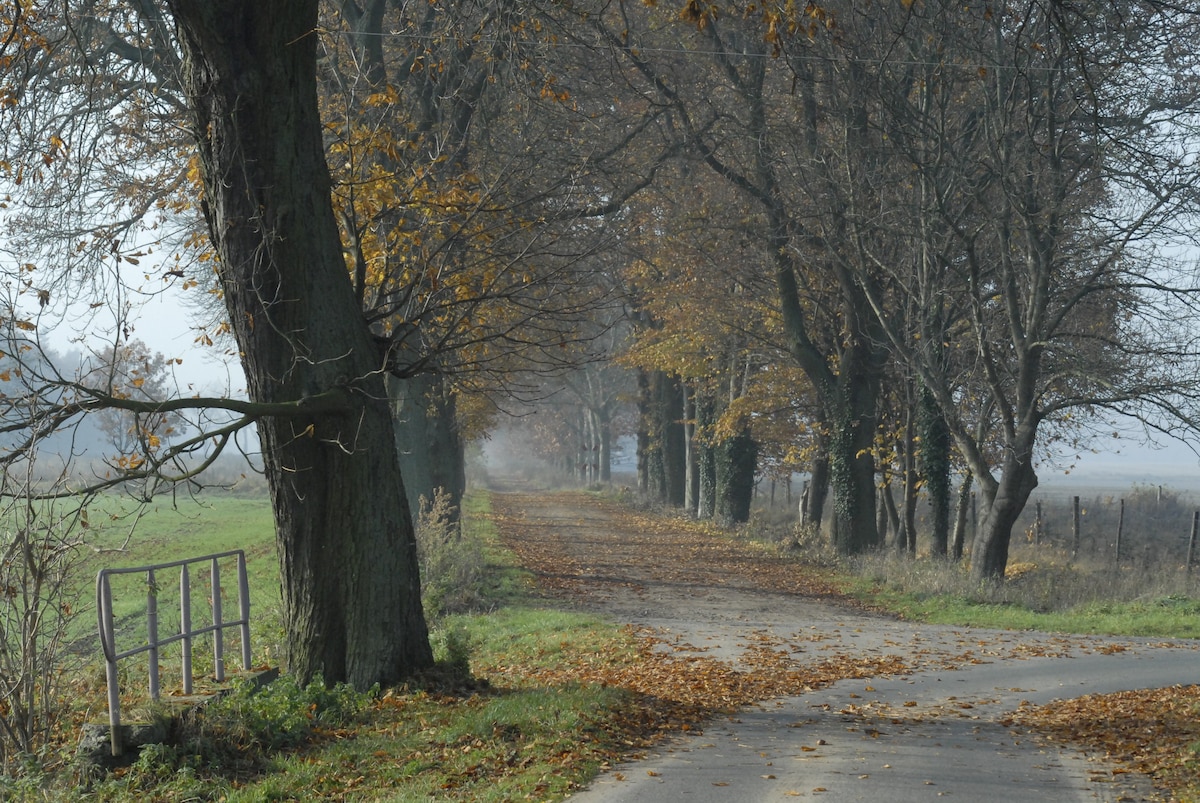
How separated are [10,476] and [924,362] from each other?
16.9 m

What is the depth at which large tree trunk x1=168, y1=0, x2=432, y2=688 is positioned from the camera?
31.3ft

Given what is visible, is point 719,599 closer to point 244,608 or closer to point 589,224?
point 589,224

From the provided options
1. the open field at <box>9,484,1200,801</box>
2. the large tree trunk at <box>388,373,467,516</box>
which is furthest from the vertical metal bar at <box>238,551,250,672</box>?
the large tree trunk at <box>388,373,467,516</box>

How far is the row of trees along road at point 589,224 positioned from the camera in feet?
32.2

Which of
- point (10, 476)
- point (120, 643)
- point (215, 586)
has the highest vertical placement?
point (10, 476)

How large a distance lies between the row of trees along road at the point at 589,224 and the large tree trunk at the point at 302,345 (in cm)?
3

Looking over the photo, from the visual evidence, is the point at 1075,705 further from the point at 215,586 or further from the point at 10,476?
the point at 10,476

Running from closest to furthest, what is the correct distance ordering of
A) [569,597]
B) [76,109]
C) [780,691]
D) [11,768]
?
[11,768] → [780,691] → [76,109] → [569,597]

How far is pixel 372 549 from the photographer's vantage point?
33.7ft

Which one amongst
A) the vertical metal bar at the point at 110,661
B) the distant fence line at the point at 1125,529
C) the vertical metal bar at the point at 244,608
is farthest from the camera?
the distant fence line at the point at 1125,529

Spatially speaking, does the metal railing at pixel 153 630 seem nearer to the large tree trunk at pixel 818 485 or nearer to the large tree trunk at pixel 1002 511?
the large tree trunk at pixel 1002 511

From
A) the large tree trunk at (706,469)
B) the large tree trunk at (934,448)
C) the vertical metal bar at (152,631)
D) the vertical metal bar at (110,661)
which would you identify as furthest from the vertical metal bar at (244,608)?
the large tree trunk at (706,469)

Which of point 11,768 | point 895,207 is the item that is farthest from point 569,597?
point 11,768

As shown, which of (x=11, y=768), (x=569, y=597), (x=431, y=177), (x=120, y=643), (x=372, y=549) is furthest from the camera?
(x=569, y=597)
